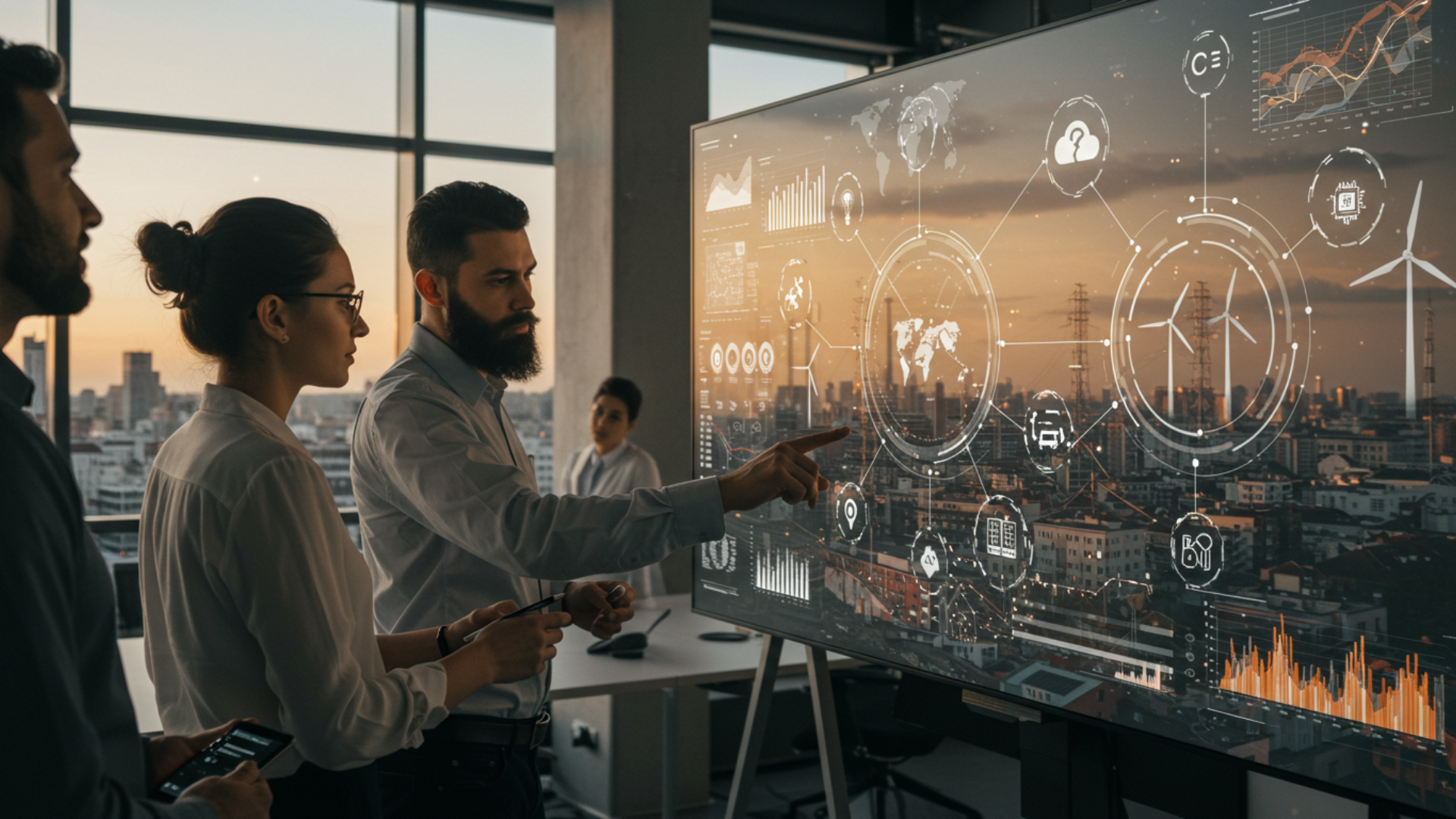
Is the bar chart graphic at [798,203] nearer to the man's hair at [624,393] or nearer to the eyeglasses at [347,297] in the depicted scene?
the eyeglasses at [347,297]

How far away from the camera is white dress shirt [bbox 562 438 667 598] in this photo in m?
4.20

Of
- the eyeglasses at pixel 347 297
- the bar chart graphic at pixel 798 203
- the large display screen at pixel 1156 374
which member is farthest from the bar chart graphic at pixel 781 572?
the eyeglasses at pixel 347 297

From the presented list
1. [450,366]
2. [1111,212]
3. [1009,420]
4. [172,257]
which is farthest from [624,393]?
[172,257]

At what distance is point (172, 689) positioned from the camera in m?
1.18

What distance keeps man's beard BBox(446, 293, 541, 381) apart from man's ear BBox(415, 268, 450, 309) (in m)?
0.03

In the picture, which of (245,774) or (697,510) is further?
(697,510)

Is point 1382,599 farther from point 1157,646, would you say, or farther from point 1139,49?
point 1139,49

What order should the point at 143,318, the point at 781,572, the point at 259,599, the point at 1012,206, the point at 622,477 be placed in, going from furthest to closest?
the point at 143,318
the point at 622,477
the point at 781,572
the point at 1012,206
the point at 259,599

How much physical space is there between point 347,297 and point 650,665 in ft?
6.61

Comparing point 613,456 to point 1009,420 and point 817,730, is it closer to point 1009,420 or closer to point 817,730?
point 817,730

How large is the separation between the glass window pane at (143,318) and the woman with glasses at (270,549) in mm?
3202

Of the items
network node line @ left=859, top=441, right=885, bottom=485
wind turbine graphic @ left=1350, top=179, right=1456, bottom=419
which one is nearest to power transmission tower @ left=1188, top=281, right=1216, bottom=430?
wind turbine graphic @ left=1350, top=179, right=1456, bottom=419

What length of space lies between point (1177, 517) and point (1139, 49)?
769mm

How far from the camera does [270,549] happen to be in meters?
1.09
